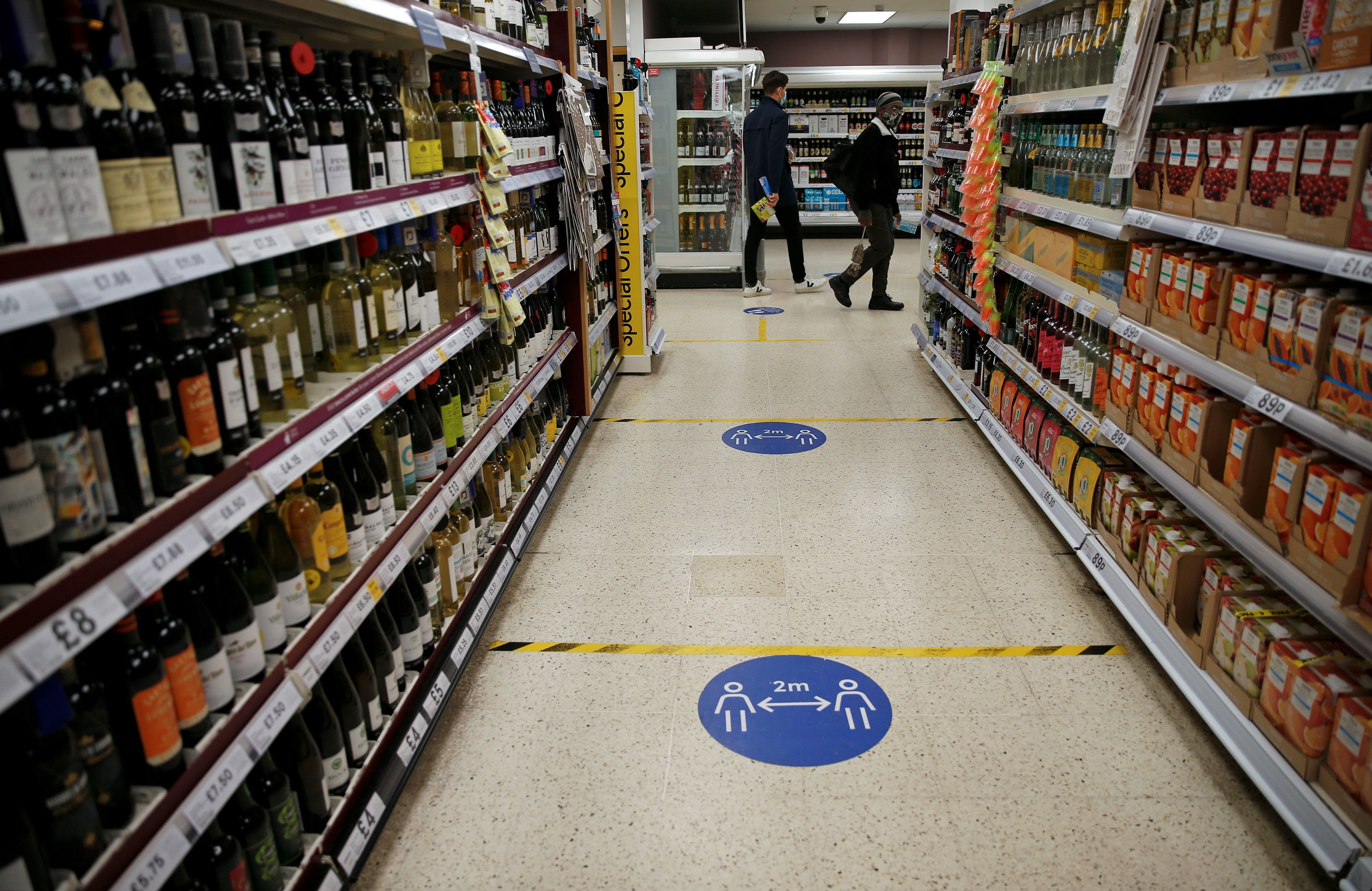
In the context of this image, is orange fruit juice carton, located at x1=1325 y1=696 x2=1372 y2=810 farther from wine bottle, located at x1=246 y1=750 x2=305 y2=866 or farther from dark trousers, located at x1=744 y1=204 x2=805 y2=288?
dark trousers, located at x1=744 y1=204 x2=805 y2=288

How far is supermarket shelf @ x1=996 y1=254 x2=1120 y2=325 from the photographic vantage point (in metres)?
3.14

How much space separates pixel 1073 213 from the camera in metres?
3.37

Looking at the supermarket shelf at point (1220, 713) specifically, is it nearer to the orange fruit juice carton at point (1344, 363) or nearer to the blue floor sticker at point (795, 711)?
the orange fruit juice carton at point (1344, 363)

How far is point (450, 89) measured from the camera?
9.41 feet

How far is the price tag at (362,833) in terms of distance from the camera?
1.95 metres

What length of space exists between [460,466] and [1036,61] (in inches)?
122

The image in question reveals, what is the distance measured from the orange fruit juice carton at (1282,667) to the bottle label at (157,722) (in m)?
2.27

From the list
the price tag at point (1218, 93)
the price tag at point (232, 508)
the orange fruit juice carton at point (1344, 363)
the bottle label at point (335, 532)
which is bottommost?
the bottle label at point (335, 532)

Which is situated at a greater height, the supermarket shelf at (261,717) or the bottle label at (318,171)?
the bottle label at (318,171)

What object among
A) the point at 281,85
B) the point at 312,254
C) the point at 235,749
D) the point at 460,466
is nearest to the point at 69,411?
the point at 235,749

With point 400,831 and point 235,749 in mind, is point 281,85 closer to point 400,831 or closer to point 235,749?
point 235,749

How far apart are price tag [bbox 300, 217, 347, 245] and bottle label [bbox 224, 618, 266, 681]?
0.74 metres

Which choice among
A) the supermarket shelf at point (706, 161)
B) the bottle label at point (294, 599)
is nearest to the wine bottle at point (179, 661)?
the bottle label at point (294, 599)

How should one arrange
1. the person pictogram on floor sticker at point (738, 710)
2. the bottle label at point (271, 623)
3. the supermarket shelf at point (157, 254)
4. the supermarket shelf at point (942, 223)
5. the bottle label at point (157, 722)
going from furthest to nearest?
the supermarket shelf at point (942, 223), the person pictogram on floor sticker at point (738, 710), the bottle label at point (271, 623), the bottle label at point (157, 722), the supermarket shelf at point (157, 254)
